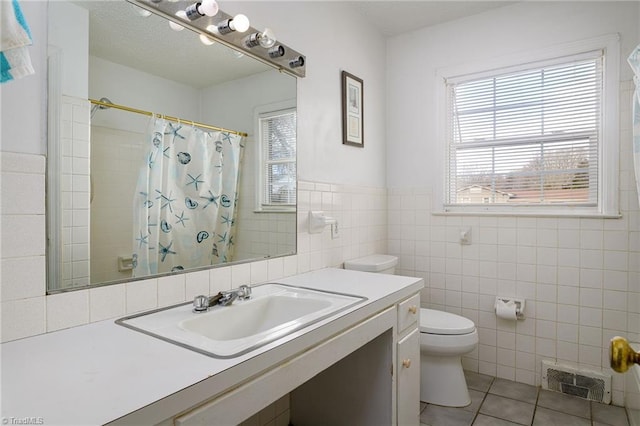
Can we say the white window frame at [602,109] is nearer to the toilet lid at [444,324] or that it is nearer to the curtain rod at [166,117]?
the toilet lid at [444,324]

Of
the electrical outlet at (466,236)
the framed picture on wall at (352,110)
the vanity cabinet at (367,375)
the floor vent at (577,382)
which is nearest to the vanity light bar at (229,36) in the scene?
the framed picture on wall at (352,110)

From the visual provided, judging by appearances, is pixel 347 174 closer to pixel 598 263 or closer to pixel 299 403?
pixel 299 403

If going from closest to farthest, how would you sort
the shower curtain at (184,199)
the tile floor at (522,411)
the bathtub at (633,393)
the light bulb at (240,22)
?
the shower curtain at (184,199), the light bulb at (240,22), the bathtub at (633,393), the tile floor at (522,411)

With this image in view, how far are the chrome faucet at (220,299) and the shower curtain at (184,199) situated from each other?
0.68 ft

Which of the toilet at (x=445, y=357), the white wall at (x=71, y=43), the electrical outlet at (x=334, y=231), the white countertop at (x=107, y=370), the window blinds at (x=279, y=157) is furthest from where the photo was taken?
the electrical outlet at (x=334, y=231)

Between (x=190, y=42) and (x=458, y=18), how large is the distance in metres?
2.05

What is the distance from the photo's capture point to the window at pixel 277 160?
1.83 metres

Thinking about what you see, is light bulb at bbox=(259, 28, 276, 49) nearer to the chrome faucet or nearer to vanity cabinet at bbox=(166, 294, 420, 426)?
the chrome faucet

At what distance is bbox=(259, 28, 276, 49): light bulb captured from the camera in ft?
5.33

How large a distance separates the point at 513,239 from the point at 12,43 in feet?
8.67

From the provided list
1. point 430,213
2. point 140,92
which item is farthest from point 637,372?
point 140,92

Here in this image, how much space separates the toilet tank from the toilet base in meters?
0.59

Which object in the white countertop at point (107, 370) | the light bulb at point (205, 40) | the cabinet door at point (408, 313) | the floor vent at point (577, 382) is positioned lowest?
the floor vent at point (577, 382)

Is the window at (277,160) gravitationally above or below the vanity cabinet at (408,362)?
above
